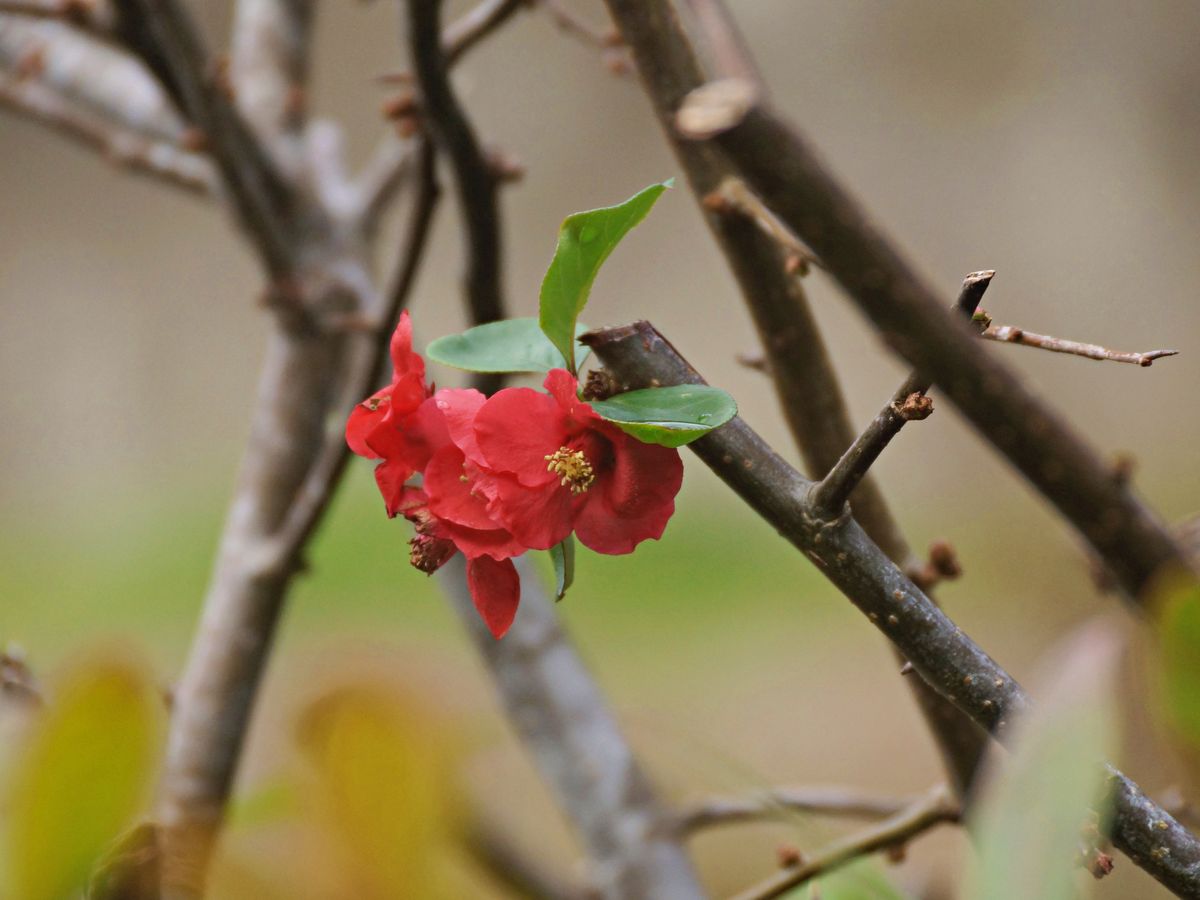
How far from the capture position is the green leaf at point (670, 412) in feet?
0.67

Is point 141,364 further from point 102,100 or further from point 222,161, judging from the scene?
point 222,161

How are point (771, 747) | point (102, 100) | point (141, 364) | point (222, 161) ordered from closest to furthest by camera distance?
point (222, 161), point (102, 100), point (771, 747), point (141, 364)

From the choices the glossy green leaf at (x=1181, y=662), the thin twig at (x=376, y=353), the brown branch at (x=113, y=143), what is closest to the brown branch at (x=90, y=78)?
the brown branch at (x=113, y=143)

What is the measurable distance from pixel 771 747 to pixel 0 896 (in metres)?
1.33

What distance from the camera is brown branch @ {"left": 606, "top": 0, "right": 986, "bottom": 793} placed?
0.36m

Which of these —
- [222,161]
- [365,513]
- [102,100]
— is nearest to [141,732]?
[222,161]

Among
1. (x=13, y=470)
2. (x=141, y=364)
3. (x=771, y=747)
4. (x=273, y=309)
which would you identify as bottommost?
(x=771, y=747)

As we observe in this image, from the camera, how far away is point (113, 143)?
0.66 m

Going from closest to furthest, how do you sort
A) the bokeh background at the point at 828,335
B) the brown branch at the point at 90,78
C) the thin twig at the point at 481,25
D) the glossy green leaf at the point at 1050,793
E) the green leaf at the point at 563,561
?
the glossy green leaf at the point at 1050,793 < the green leaf at the point at 563,561 < the thin twig at the point at 481,25 < the brown branch at the point at 90,78 < the bokeh background at the point at 828,335

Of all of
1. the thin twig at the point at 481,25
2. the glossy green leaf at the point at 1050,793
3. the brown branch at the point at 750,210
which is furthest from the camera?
the thin twig at the point at 481,25

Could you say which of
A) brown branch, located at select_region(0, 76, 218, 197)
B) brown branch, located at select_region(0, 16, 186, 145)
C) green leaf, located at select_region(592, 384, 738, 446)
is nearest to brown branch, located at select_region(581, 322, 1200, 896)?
green leaf, located at select_region(592, 384, 738, 446)

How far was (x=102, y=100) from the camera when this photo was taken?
0.73 meters

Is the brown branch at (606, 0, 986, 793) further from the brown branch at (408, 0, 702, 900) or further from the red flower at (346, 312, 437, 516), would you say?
the brown branch at (408, 0, 702, 900)

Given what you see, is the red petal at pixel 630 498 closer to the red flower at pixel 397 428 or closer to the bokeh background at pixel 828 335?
the red flower at pixel 397 428
